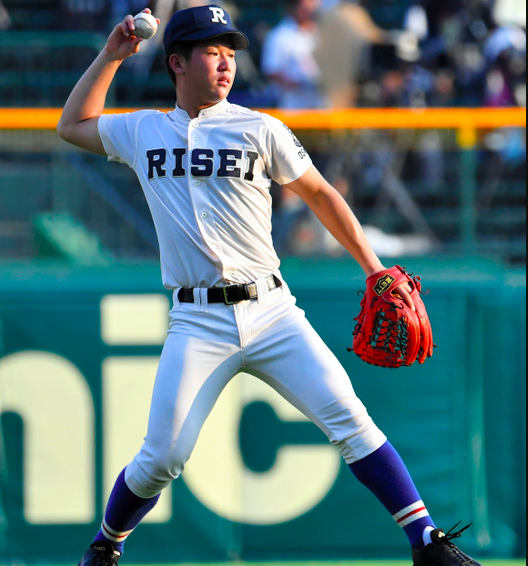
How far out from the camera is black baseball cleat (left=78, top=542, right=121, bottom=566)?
353 centimetres

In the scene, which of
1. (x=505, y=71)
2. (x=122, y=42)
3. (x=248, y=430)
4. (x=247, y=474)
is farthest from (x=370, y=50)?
(x=122, y=42)

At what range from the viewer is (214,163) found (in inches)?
133

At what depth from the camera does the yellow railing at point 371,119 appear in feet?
20.0

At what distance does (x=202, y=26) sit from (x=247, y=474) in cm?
265

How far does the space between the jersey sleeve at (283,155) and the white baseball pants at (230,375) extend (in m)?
0.41

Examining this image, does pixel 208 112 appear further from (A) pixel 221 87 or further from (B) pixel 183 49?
(B) pixel 183 49

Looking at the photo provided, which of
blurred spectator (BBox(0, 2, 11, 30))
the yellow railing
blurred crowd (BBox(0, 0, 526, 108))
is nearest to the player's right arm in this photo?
the yellow railing

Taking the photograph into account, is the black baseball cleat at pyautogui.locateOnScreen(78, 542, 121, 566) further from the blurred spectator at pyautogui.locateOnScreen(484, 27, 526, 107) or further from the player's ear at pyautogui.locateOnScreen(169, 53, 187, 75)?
the blurred spectator at pyautogui.locateOnScreen(484, 27, 526, 107)

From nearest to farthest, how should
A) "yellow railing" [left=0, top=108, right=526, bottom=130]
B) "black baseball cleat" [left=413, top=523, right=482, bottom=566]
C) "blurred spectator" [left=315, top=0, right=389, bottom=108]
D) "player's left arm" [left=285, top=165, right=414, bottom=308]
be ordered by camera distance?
"black baseball cleat" [left=413, top=523, right=482, bottom=566] → "player's left arm" [left=285, top=165, right=414, bottom=308] → "yellow railing" [left=0, top=108, right=526, bottom=130] → "blurred spectator" [left=315, top=0, right=389, bottom=108]

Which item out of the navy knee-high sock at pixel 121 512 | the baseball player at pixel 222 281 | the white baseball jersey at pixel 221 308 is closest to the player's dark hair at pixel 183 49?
the baseball player at pixel 222 281

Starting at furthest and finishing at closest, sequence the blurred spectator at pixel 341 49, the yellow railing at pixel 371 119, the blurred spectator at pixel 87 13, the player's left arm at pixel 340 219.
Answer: the blurred spectator at pixel 87 13 → the blurred spectator at pixel 341 49 → the yellow railing at pixel 371 119 → the player's left arm at pixel 340 219

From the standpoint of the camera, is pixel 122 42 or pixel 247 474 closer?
pixel 122 42

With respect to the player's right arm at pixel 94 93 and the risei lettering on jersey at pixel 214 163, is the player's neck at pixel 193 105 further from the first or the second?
the player's right arm at pixel 94 93

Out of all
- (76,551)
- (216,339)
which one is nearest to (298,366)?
(216,339)
